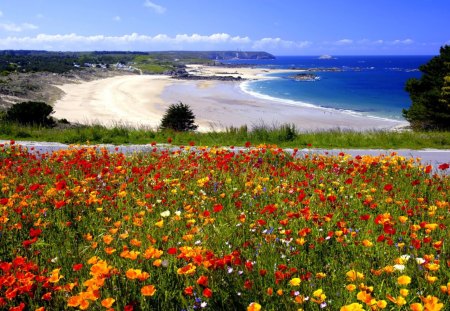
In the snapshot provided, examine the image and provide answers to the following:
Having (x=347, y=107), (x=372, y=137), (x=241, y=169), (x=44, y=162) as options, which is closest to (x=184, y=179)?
(x=241, y=169)

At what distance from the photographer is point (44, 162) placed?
24.0 ft

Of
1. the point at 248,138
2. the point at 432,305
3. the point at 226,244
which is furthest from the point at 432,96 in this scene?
the point at 432,305

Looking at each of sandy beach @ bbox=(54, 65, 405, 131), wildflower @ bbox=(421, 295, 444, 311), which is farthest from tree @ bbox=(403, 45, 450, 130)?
wildflower @ bbox=(421, 295, 444, 311)

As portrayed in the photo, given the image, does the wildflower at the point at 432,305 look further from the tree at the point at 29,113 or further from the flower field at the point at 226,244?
the tree at the point at 29,113

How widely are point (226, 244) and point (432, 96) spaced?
Result: 88.5 ft

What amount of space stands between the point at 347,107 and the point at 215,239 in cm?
5348

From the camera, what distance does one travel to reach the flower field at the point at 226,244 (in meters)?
2.69

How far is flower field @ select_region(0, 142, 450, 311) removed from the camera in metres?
2.69

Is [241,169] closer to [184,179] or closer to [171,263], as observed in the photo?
[184,179]

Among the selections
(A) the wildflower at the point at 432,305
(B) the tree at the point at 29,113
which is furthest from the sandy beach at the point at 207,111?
(A) the wildflower at the point at 432,305

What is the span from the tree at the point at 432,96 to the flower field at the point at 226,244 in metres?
22.2

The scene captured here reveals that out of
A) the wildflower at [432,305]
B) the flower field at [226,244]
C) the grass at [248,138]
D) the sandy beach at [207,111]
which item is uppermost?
the wildflower at [432,305]

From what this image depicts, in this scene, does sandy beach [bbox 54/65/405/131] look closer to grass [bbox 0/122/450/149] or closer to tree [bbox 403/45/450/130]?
tree [bbox 403/45/450/130]

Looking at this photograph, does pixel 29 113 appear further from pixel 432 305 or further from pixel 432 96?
pixel 432 305
